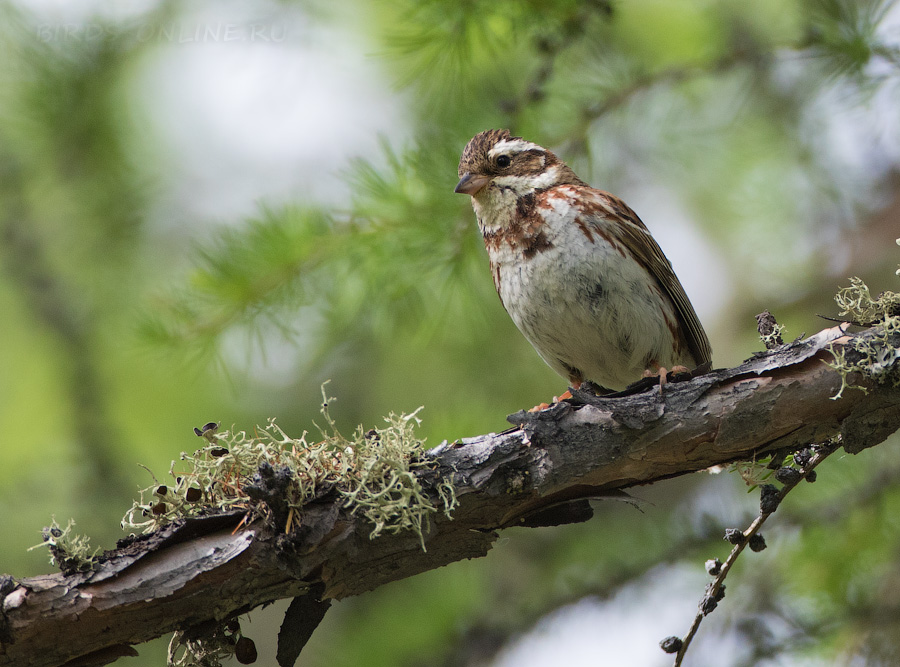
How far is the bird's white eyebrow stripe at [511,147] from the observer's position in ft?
13.1

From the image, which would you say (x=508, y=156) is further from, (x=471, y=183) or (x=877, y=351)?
(x=877, y=351)

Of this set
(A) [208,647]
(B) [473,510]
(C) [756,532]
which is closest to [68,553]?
(A) [208,647]

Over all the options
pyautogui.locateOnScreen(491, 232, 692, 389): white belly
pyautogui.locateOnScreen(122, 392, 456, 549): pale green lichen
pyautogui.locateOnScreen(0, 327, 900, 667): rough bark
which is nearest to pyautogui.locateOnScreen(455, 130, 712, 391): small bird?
pyautogui.locateOnScreen(491, 232, 692, 389): white belly

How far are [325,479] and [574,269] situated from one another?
170 centimetres

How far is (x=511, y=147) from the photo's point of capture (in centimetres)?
A: 406

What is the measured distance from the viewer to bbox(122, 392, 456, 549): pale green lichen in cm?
244

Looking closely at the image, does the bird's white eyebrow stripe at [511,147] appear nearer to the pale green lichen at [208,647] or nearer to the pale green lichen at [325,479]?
the pale green lichen at [325,479]

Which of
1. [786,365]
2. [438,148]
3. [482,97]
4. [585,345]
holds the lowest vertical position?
[786,365]

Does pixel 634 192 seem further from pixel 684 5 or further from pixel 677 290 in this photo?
Result: pixel 677 290

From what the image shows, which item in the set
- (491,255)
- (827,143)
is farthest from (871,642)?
(827,143)

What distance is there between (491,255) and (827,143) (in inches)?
112

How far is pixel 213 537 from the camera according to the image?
94.7 inches

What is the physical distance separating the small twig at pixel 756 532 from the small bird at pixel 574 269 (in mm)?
1064

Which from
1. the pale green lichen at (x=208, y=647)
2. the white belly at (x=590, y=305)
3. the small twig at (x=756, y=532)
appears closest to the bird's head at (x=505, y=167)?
the white belly at (x=590, y=305)
